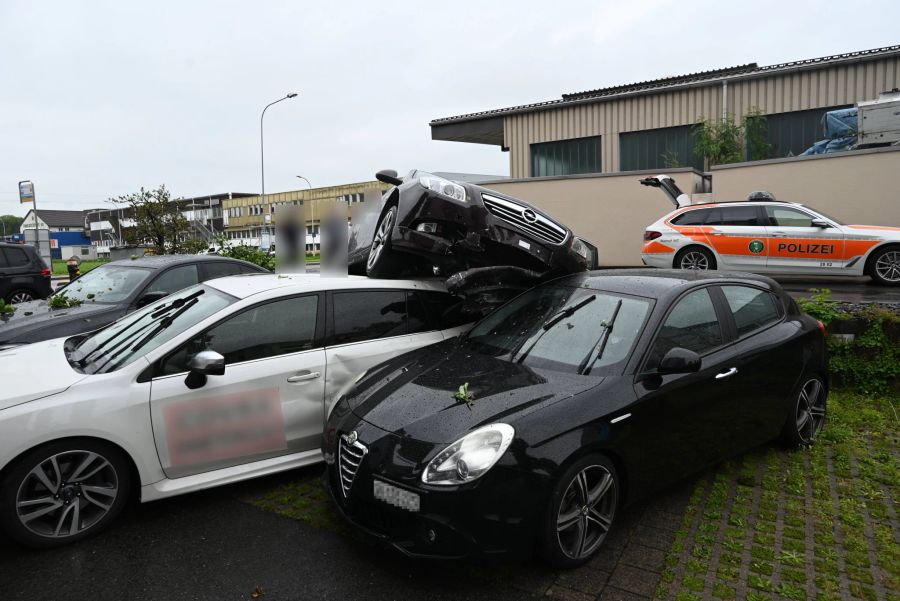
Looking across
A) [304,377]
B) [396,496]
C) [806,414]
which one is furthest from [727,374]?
[304,377]

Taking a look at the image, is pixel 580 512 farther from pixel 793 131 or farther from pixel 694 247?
pixel 793 131

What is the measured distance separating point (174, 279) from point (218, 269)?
67cm

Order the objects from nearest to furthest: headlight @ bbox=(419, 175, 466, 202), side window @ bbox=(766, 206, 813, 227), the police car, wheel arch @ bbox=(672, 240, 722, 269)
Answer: headlight @ bbox=(419, 175, 466, 202)
the police car
side window @ bbox=(766, 206, 813, 227)
wheel arch @ bbox=(672, 240, 722, 269)

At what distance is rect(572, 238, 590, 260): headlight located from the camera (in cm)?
536

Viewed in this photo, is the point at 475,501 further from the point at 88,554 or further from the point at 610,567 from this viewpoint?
the point at 88,554

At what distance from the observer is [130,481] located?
3.57 metres

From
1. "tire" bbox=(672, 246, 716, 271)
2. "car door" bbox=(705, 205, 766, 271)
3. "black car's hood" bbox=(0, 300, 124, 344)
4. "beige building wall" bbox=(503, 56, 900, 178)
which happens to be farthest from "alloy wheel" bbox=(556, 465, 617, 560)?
"beige building wall" bbox=(503, 56, 900, 178)

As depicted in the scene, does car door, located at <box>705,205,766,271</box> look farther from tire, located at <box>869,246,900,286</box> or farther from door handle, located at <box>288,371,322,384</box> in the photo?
door handle, located at <box>288,371,322,384</box>

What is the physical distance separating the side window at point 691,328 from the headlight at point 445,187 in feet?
5.99

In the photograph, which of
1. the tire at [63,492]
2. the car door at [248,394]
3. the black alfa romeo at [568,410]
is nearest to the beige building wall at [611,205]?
the black alfa romeo at [568,410]

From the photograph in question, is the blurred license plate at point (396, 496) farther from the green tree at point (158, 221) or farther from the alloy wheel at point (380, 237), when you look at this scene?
the green tree at point (158, 221)

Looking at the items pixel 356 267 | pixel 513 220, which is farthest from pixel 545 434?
pixel 356 267

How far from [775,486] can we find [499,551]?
2.29m

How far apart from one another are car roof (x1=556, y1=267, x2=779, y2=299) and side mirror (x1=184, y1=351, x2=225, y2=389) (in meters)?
2.49
